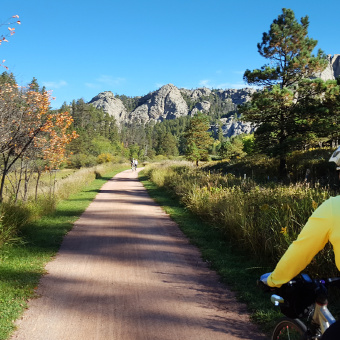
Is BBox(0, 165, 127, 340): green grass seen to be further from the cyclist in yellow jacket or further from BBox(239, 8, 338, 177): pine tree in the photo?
BBox(239, 8, 338, 177): pine tree

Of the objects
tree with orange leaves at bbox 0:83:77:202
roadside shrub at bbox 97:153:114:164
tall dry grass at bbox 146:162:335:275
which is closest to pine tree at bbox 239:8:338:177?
tall dry grass at bbox 146:162:335:275

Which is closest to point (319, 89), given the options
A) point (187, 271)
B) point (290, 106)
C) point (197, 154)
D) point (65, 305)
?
point (290, 106)

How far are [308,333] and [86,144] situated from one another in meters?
70.5

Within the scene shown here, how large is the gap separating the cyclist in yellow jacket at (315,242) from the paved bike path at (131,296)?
197 centimetres

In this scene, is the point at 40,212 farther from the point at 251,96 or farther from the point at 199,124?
the point at 199,124

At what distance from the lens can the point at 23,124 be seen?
7926 millimetres

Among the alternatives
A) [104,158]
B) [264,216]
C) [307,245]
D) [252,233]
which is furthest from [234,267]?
[104,158]

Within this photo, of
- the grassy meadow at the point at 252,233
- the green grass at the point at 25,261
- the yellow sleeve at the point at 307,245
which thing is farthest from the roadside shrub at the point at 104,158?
the yellow sleeve at the point at 307,245

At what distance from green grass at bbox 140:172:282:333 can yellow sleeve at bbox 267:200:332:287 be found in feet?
6.74

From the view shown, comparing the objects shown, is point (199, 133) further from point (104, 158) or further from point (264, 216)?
point (264, 216)

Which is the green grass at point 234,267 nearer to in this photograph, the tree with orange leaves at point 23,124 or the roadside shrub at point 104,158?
the tree with orange leaves at point 23,124

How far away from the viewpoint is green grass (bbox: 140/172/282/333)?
12.5ft

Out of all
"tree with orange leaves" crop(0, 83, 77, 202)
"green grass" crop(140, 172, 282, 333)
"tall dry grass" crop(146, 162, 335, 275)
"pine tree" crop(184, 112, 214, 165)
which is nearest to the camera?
"green grass" crop(140, 172, 282, 333)

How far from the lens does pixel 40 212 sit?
9.65 m
